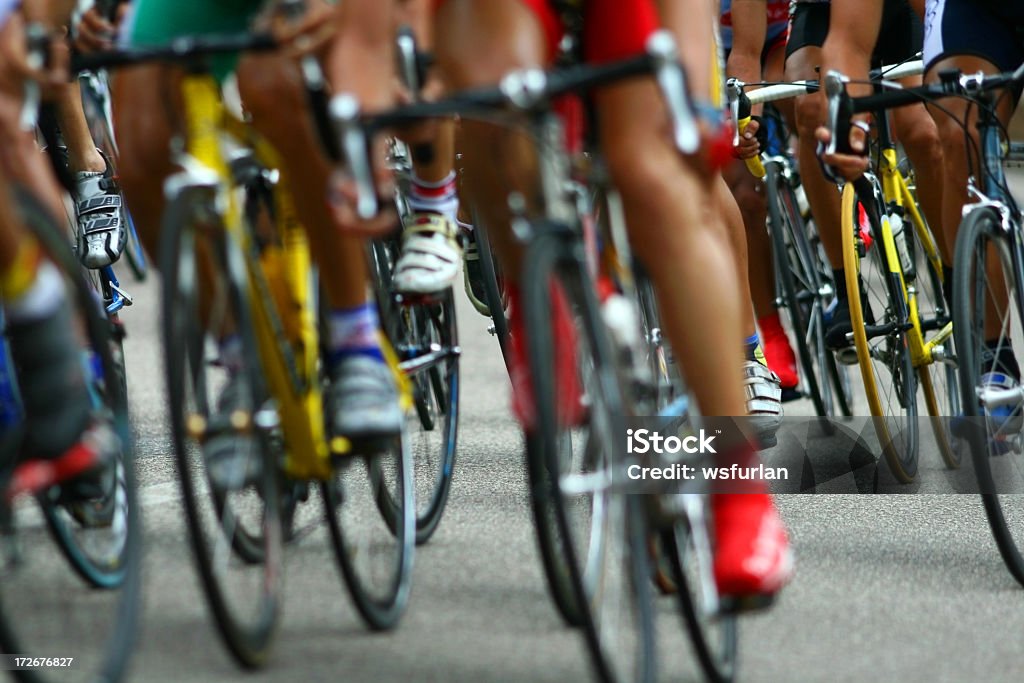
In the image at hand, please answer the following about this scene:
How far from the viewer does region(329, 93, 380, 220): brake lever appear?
3.12m

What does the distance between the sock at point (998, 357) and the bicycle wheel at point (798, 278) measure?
162 cm

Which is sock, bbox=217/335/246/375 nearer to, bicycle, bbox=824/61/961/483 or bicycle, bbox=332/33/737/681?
bicycle, bbox=332/33/737/681

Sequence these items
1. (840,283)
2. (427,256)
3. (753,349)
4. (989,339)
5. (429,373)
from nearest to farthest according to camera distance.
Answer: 1. (427,256)
2. (989,339)
3. (429,373)
4. (753,349)
5. (840,283)

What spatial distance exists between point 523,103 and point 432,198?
151cm

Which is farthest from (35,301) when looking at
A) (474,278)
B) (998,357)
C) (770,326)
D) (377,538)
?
(770,326)

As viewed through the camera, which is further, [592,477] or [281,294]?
[281,294]

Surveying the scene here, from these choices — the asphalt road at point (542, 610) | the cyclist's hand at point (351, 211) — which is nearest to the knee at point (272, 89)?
the cyclist's hand at point (351, 211)

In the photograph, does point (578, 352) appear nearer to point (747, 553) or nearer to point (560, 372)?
point (560, 372)

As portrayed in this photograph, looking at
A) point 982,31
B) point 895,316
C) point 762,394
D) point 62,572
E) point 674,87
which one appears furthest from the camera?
point 895,316

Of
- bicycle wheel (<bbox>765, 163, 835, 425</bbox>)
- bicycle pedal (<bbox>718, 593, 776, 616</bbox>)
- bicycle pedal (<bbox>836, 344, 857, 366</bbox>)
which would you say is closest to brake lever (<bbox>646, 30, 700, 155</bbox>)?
bicycle pedal (<bbox>718, 593, 776, 616</bbox>)

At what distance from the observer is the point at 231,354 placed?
3373mm

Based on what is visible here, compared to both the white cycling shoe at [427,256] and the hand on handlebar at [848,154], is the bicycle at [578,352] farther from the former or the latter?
the hand on handlebar at [848,154]

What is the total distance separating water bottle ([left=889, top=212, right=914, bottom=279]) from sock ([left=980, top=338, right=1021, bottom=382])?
122 centimetres

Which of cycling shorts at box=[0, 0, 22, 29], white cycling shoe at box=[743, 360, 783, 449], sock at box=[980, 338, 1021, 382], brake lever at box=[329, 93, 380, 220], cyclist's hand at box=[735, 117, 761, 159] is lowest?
white cycling shoe at box=[743, 360, 783, 449]
